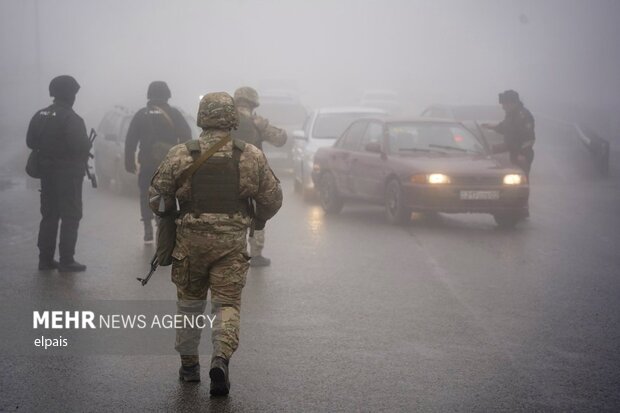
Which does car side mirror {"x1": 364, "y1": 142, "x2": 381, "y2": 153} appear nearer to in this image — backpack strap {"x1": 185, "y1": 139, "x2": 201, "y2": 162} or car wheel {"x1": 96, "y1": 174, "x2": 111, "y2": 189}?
car wheel {"x1": 96, "y1": 174, "x2": 111, "y2": 189}

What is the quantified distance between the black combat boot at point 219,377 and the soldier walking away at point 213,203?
0.15 meters

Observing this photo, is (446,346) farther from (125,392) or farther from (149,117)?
(149,117)

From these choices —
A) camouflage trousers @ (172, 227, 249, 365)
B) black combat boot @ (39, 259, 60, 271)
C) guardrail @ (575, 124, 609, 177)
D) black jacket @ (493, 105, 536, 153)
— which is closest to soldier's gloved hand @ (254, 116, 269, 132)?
black combat boot @ (39, 259, 60, 271)

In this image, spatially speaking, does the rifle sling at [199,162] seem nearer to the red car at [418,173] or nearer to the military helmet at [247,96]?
the military helmet at [247,96]

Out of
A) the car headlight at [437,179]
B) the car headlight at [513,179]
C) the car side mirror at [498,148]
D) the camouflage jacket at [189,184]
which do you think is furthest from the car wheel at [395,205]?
the camouflage jacket at [189,184]

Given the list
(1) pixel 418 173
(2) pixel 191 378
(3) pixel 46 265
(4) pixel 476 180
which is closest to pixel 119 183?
(1) pixel 418 173

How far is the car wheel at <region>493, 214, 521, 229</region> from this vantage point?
13680mm

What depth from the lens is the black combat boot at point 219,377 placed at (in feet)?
17.7

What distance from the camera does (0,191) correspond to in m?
19.2

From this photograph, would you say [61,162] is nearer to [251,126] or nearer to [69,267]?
[69,267]

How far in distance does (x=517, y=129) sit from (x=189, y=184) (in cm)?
1050

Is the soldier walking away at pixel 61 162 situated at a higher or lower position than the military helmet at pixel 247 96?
lower

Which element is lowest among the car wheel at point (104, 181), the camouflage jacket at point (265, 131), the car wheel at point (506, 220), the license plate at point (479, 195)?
the car wheel at point (104, 181)

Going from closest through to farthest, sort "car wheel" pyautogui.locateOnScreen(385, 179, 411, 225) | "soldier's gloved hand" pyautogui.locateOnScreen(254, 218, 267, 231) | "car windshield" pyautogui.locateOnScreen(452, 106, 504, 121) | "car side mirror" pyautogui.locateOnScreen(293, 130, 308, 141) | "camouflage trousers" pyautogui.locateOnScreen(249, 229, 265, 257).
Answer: "soldier's gloved hand" pyautogui.locateOnScreen(254, 218, 267, 231) → "camouflage trousers" pyautogui.locateOnScreen(249, 229, 265, 257) → "car wheel" pyautogui.locateOnScreen(385, 179, 411, 225) → "car side mirror" pyautogui.locateOnScreen(293, 130, 308, 141) → "car windshield" pyautogui.locateOnScreen(452, 106, 504, 121)
